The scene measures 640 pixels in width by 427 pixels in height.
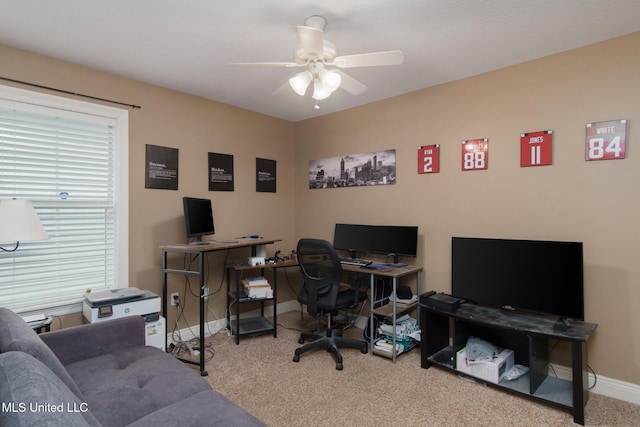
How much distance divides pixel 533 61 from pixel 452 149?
0.91 m

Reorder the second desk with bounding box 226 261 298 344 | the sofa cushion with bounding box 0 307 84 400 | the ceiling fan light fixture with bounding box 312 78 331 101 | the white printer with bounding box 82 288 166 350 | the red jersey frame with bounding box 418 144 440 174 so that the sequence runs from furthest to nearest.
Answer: the second desk with bounding box 226 261 298 344 < the red jersey frame with bounding box 418 144 440 174 < the white printer with bounding box 82 288 166 350 < the ceiling fan light fixture with bounding box 312 78 331 101 < the sofa cushion with bounding box 0 307 84 400

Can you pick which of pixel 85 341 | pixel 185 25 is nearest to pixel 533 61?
pixel 185 25

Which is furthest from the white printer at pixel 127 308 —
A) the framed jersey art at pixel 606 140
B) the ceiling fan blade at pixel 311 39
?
the framed jersey art at pixel 606 140

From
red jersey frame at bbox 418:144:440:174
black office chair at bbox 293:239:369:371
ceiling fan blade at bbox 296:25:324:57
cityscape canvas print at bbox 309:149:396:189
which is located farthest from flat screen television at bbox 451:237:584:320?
ceiling fan blade at bbox 296:25:324:57

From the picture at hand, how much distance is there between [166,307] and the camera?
10.3 ft

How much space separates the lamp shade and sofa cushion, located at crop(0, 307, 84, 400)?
65cm

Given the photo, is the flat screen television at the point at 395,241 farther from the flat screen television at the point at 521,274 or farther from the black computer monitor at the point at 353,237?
the flat screen television at the point at 521,274

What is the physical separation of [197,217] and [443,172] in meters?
2.42

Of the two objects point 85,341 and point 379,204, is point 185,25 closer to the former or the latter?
point 85,341

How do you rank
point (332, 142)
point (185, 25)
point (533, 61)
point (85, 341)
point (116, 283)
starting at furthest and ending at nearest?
point (332, 142)
point (116, 283)
point (533, 61)
point (185, 25)
point (85, 341)

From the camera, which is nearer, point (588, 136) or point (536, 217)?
point (588, 136)

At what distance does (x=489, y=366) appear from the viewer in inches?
99.8

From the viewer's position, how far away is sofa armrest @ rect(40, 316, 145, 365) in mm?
1982

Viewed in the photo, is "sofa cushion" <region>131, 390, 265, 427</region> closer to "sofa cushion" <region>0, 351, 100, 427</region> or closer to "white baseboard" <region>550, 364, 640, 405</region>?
"sofa cushion" <region>0, 351, 100, 427</region>
